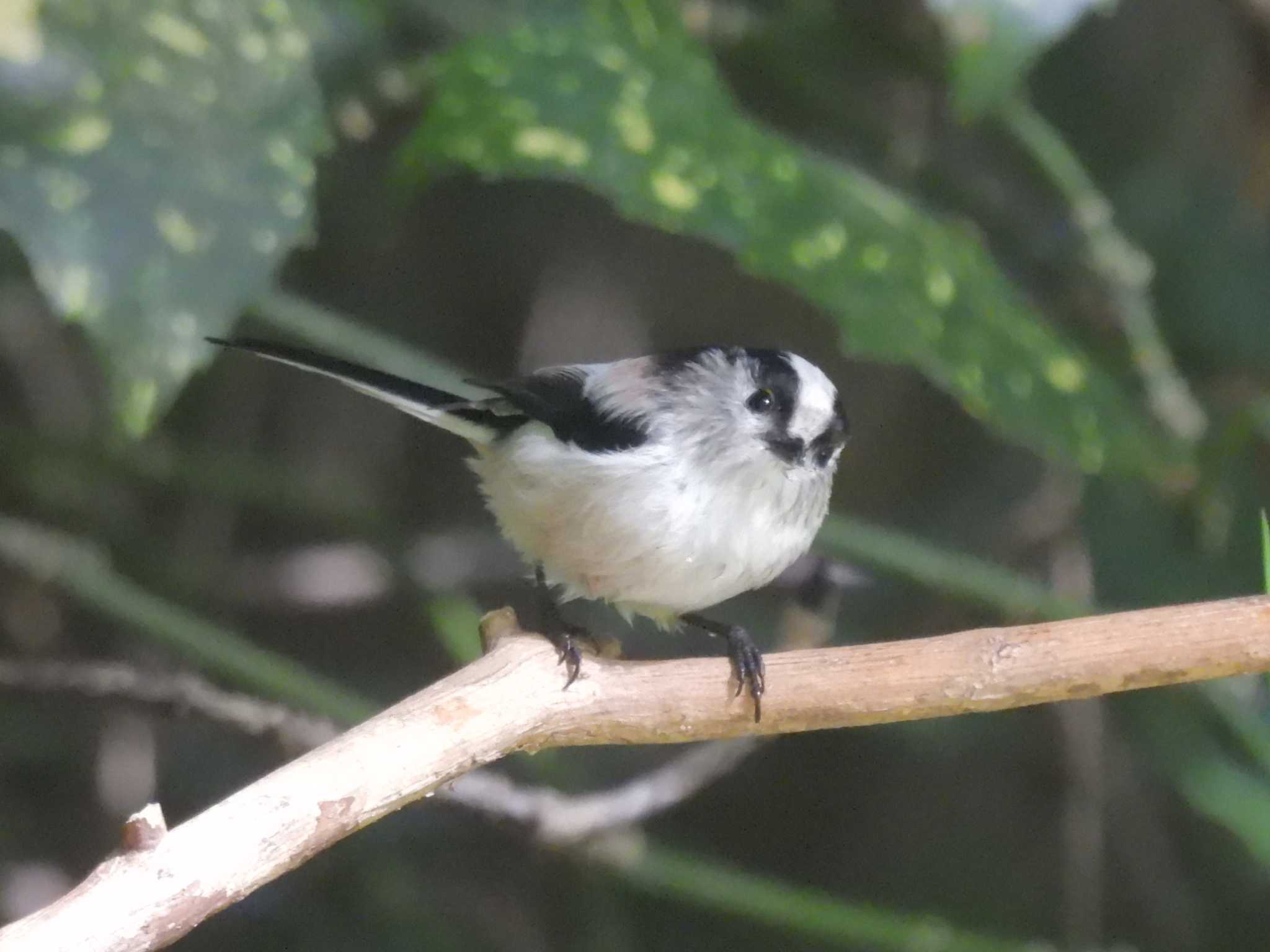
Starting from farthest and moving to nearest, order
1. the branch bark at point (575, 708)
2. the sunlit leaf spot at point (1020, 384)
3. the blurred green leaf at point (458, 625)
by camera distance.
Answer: the blurred green leaf at point (458, 625) < the sunlit leaf spot at point (1020, 384) < the branch bark at point (575, 708)

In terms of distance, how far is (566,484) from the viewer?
149cm

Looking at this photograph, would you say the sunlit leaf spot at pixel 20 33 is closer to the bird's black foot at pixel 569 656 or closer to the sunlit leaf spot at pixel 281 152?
the sunlit leaf spot at pixel 281 152

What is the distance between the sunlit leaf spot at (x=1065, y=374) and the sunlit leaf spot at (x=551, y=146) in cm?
59

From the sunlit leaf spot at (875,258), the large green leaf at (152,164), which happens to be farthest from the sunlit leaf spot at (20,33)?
the sunlit leaf spot at (875,258)

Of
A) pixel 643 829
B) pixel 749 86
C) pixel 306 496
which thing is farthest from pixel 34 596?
pixel 749 86

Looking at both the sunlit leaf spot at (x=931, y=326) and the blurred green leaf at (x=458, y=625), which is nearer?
the sunlit leaf spot at (x=931, y=326)

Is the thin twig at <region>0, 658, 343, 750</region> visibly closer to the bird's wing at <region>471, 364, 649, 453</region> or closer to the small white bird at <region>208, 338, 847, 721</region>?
the small white bird at <region>208, 338, 847, 721</region>

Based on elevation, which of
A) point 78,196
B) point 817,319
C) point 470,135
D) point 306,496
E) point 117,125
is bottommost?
point 78,196

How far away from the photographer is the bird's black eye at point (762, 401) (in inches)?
59.8

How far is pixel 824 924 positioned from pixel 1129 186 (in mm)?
1397

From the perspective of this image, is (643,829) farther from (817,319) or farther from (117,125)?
(117,125)

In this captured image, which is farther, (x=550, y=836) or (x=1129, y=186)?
(x=1129, y=186)

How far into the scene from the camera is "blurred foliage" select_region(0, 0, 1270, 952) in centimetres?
143

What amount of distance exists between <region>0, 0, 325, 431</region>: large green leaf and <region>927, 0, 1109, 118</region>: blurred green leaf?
2.06ft
